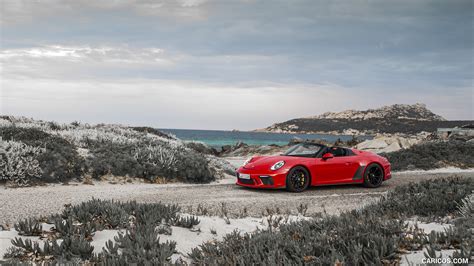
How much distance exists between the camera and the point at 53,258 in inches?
192

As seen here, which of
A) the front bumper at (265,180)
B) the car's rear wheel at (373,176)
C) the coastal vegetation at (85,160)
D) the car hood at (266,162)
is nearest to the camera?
the front bumper at (265,180)

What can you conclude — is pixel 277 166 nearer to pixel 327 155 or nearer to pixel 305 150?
pixel 305 150

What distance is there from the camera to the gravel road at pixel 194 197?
8.89m

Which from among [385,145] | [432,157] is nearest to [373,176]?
[432,157]

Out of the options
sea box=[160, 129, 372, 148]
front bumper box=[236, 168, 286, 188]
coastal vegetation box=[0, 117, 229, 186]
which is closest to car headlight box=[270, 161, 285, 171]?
front bumper box=[236, 168, 286, 188]

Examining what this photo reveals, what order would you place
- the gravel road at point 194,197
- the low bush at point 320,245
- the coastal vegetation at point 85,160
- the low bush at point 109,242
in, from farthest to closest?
1. the coastal vegetation at point 85,160
2. the gravel road at point 194,197
3. the low bush at point 109,242
4. the low bush at point 320,245

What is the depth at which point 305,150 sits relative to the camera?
1280 centimetres

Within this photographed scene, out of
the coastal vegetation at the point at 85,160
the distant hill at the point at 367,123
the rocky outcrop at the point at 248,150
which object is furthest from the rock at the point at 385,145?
the distant hill at the point at 367,123

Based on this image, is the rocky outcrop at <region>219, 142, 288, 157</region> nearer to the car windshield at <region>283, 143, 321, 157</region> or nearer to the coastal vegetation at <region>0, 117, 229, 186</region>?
the coastal vegetation at <region>0, 117, 229, 186</region>

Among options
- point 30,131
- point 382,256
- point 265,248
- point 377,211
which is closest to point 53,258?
point 265,248

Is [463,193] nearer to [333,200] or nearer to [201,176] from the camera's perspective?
[333,200]

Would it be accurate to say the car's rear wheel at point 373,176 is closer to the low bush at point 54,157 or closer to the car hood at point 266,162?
the car hood at point 266,162

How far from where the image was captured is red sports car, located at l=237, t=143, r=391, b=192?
11844mm

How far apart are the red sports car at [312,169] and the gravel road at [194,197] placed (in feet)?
0.83
